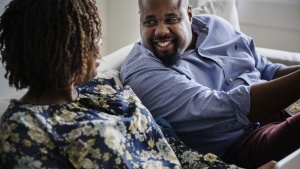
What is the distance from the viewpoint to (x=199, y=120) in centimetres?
133

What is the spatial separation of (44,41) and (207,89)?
1.90 ft

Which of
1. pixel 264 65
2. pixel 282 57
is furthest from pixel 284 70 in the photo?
pixel 282 57

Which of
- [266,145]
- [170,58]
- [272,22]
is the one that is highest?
[170,58]

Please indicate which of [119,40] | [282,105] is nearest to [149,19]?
[282,105]

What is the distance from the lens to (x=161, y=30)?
1.50 m

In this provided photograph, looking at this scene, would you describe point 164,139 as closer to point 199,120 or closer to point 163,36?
point 199,120

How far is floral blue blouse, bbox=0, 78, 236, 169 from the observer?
96 cm

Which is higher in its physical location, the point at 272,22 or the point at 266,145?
the point at 272,22

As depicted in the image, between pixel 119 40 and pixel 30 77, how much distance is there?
1514 millimetres

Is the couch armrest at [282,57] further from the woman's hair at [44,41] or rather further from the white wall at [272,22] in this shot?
the woman's hair at [44,41]

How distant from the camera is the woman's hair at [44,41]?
992 mm

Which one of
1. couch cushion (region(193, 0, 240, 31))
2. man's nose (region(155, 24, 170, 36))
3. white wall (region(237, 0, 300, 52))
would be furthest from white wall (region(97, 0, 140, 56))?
man's nose (region(155, 24, 170, 36))

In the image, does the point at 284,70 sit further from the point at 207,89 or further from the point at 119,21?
the point at 119,21

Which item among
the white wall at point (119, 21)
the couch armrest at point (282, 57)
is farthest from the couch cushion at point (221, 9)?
the white wall at point (119, 21)
